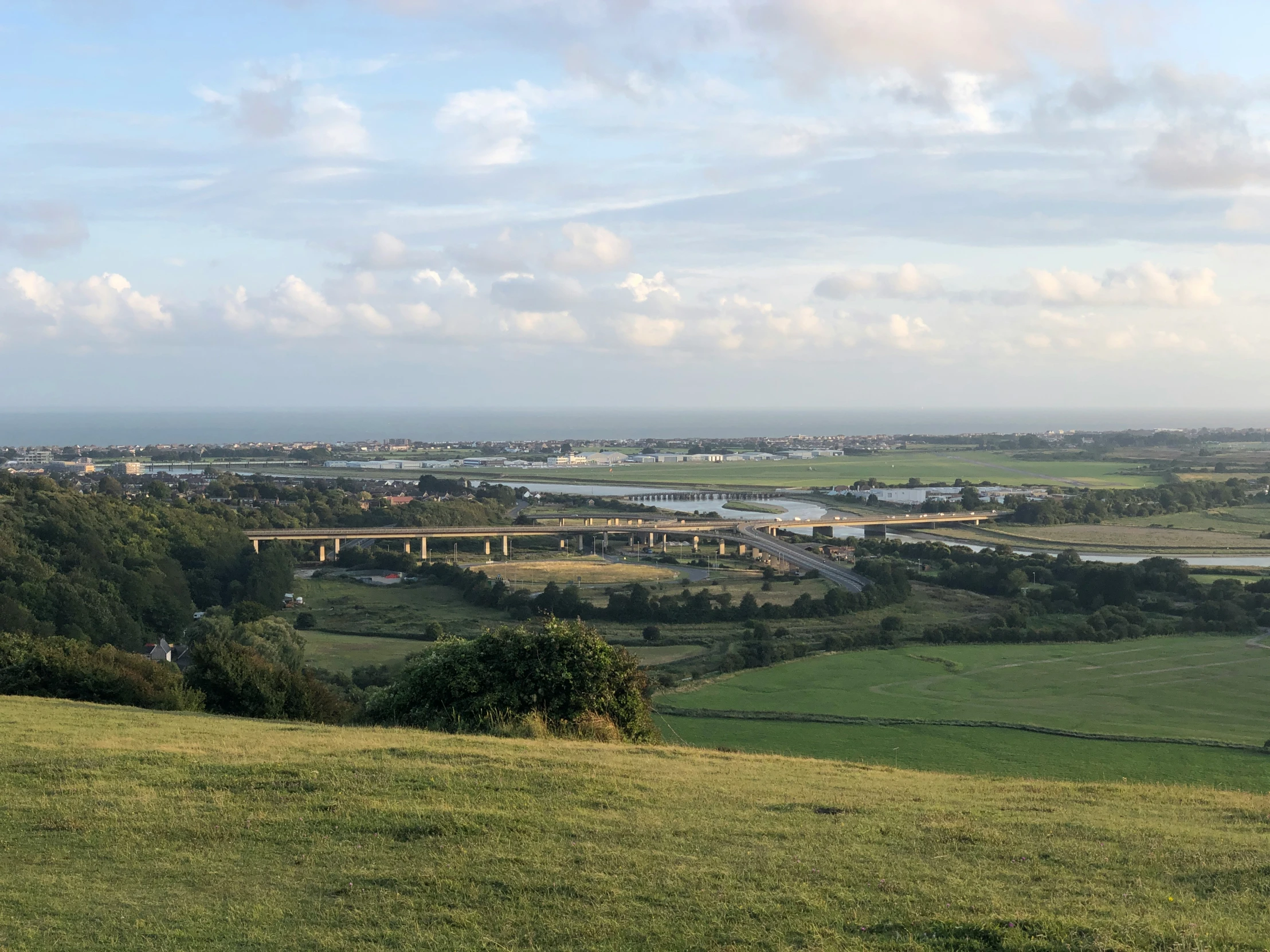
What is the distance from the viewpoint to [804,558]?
6688cm

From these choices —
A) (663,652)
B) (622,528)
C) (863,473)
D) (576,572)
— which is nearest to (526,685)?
(663,652)

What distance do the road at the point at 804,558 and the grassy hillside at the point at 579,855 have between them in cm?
4420

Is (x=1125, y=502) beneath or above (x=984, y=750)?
above

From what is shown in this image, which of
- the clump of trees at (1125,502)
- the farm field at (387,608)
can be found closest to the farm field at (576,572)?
the farm field at (387,608)

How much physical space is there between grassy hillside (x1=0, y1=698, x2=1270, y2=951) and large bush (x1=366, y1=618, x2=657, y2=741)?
3852mm

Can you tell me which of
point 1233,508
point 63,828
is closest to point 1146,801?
point 63,828

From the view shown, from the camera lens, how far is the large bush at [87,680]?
18.2m

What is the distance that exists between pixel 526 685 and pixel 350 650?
26.6m

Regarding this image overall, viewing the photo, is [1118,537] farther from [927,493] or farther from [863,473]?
[863,473]

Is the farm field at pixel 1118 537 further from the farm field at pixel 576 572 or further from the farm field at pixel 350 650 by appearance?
the farm field at pixel 350 650

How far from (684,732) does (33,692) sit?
1523 cm

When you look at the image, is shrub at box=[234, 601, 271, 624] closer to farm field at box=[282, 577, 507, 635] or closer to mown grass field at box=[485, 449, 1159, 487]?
farm field at box=[282, 577, 507, 635]

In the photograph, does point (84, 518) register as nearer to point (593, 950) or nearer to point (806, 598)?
point (806, 598)

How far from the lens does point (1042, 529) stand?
293 ft
